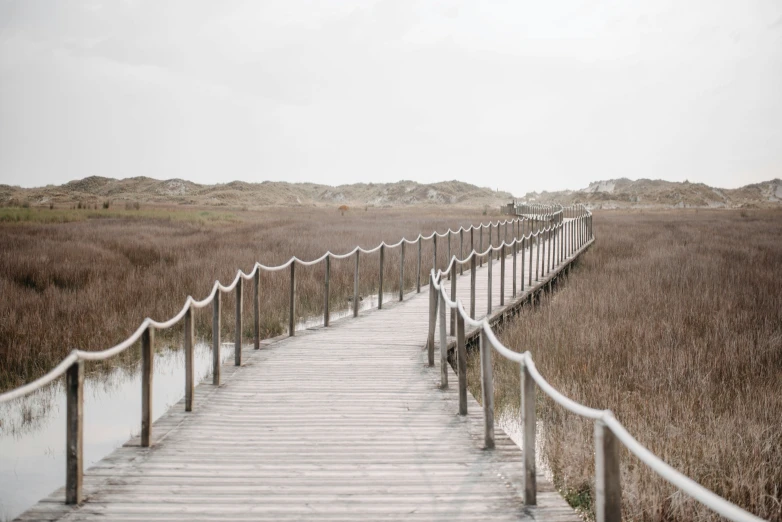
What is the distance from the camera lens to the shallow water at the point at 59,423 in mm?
5892

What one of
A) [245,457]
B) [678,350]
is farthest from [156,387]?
[678,350]

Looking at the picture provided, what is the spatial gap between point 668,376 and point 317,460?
4.86m

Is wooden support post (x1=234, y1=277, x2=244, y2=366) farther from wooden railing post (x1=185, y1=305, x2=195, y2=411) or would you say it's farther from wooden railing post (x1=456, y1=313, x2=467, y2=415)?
wooden railing post (x1=456, y1=313, x2=467, y2=415)

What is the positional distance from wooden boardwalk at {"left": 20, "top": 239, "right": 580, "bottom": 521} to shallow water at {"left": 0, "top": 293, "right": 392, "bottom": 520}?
126cm

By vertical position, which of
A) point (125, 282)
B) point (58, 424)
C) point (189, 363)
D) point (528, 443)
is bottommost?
point (58, 424)

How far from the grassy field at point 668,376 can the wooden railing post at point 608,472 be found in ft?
5.71

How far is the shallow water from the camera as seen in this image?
232 inches

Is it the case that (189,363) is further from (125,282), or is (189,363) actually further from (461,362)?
(125,282)

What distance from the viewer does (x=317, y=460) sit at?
15.4 feet

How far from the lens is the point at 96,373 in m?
9.24

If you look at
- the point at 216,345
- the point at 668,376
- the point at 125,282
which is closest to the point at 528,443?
the point at 216,345

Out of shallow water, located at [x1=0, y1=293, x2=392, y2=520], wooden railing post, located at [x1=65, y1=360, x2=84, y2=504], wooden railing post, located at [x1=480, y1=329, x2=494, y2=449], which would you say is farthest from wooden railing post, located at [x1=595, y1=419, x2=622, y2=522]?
shallow water, located at [x1=0, y1=293, x2=392, y2=520]

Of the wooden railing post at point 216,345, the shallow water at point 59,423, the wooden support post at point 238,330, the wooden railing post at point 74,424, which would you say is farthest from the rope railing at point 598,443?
the shallow water at point 59,423

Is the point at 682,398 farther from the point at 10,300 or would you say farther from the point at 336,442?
the point at 10,300
